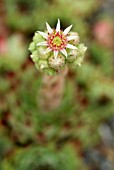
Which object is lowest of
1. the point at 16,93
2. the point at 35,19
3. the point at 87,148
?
the point at 87,148

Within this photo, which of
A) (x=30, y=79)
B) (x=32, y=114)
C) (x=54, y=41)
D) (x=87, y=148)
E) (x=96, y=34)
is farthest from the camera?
(x=96, y=34)

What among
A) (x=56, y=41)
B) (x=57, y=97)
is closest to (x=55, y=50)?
(x=56, y=41)

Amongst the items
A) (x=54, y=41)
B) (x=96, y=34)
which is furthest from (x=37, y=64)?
(x=96, y=34)

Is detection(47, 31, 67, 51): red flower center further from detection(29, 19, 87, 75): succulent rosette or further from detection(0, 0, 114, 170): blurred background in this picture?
detection(0, 0, 114, 170): blurred background

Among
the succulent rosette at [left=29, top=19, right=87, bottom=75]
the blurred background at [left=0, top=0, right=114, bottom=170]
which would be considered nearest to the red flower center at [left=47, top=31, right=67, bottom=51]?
the succulent rosette at [left=29, top=19, right=87, bottom=75]

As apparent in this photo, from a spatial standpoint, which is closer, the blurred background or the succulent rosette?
the succulent rosette

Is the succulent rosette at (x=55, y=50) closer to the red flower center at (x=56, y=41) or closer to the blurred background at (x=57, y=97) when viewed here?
the red flower center at (x=56, y=41)

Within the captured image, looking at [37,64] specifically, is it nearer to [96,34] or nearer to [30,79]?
[30,79]
